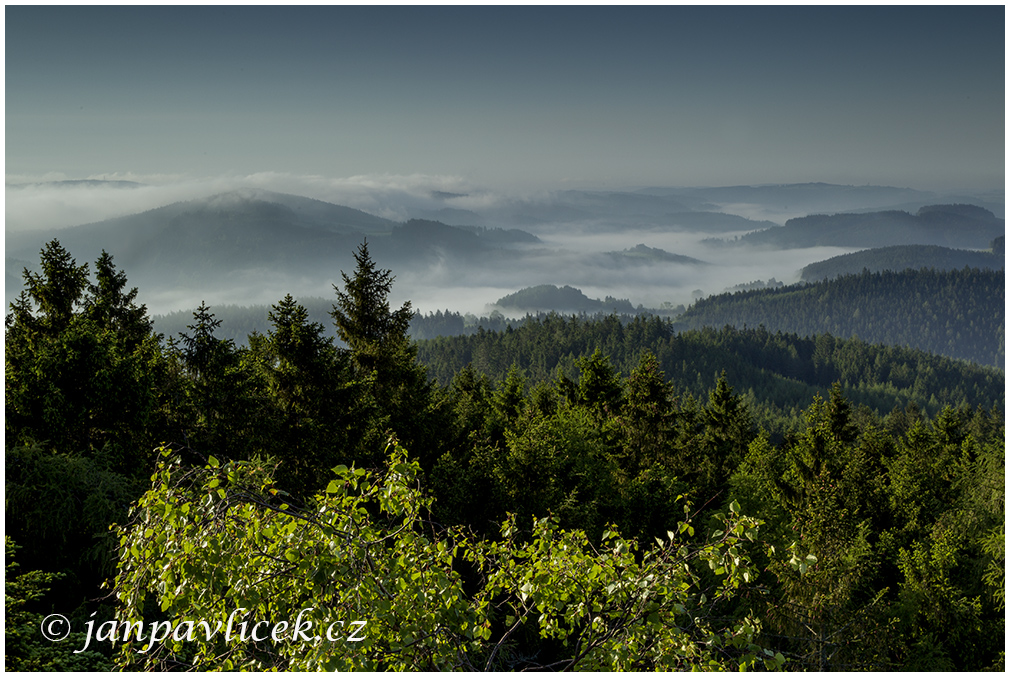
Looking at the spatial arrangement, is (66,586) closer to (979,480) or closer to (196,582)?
(196,582)

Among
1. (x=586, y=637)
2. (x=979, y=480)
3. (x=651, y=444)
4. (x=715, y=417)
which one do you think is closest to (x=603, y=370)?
(x=651, y=444)

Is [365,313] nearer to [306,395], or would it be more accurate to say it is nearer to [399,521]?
[306,395]

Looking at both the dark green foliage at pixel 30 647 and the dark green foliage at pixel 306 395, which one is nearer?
the dark green foliage at pixel 30 647

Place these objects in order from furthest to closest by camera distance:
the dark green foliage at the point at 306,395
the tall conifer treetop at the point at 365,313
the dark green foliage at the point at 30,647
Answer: the tall conifer treetop at the point at 365,313
the dark green foliage at the point at 306,395
the dark green foliage at the point at 30,647

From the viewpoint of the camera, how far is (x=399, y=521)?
11.6 m

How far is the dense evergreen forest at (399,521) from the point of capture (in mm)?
4664

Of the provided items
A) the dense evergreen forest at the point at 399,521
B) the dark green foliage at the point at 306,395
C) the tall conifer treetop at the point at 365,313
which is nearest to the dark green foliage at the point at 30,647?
the dense evergreen forest at the point at 399,521

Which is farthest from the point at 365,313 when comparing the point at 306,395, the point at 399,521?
the point at 399,521

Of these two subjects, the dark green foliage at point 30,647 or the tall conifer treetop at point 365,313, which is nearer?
the dark green foliage at point 30,647

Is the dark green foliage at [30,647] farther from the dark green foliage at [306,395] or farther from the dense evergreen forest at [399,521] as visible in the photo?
the dark green foliage at [306,395]

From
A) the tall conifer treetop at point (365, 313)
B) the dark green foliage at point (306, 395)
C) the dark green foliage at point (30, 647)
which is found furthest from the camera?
the tall conifer treetop at point (365, 313)

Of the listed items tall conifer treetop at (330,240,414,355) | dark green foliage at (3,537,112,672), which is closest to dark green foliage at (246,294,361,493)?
tall conifer treetop at (330,240,414,355)

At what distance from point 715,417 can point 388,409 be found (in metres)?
32.1

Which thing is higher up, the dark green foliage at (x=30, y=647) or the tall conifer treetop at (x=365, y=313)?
the tall conifer treetop at (x=365, y=313)
